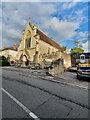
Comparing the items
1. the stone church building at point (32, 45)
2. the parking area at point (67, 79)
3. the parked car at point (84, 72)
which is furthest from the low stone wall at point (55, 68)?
the stone church building at point (32, 45)

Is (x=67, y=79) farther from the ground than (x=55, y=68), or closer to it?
closer to it

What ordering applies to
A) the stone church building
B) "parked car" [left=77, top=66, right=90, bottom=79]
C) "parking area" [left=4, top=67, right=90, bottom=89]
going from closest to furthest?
"parking area" [left=4, top=67, right=90, bottom=89]
"parked car" [left=77, top=66, right=90, bottom=79]
the stone church building

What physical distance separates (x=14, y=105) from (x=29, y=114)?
114 centimetres

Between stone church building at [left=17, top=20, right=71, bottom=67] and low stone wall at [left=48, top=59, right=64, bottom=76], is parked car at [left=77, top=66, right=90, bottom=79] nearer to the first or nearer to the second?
low stone wall at [left=48, top=59, right=64, bottom=76]

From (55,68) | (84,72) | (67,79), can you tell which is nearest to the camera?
(84,72)

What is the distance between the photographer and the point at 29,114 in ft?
14.5

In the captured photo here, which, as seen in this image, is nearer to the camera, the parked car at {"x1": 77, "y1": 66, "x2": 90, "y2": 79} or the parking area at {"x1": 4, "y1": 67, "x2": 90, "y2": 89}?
the parking area at {"x1": 4, "y1": 67, "x2": 90, "y2": 89}

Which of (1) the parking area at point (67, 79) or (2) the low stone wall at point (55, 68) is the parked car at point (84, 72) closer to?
(1) the parking area at point (67, 79)

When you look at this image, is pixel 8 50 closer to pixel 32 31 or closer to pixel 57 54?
pixel 32 31

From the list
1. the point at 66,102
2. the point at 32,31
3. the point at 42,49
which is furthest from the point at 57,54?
the point at 66,102

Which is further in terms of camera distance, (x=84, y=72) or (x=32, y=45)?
(x=32, y=45)

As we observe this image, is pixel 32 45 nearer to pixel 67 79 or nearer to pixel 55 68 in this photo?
pixel 55 68

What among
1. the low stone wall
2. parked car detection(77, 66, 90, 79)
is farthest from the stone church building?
parked car detection(77, 66, 90, 79)

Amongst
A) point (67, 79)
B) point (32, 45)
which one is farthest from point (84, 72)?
point (32, 45)
